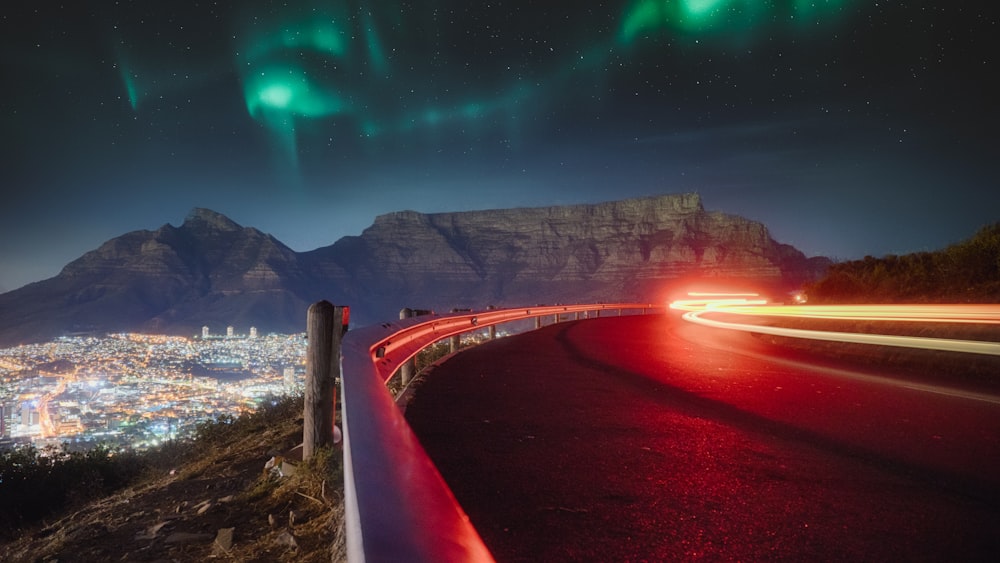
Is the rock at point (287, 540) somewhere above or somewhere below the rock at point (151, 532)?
above

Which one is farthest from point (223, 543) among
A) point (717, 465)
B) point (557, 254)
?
point (557, 254)

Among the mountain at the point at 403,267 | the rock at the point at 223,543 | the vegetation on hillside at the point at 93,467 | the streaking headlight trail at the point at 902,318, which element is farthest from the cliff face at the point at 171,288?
the rock at the point at 223,543

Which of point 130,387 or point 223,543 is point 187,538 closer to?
point 223,543

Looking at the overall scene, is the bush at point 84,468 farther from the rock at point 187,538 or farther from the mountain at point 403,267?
the mountain at point 403,267

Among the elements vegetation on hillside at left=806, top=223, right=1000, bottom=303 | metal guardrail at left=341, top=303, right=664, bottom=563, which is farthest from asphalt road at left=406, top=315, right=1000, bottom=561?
vegetation on hillside at left=806, top=223, right=1000, bottom=303

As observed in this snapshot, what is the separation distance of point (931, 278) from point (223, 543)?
2126cm

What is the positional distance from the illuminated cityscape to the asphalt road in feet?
26.7

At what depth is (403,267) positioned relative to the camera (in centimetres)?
16500

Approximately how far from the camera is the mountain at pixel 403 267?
124 m

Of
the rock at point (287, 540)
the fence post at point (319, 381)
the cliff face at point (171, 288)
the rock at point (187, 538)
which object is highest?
the cliff face at point (171, 288)

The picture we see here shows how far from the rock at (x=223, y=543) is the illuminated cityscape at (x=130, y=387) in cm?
872

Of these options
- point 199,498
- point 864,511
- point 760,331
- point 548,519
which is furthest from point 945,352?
point 199,498

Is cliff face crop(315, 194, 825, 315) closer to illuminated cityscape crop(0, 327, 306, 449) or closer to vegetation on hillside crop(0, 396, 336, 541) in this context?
illuminated cityscape crop(0, 327, 306, 449)

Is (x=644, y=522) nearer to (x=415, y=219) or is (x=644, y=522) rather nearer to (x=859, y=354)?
(x=859, y=354)
